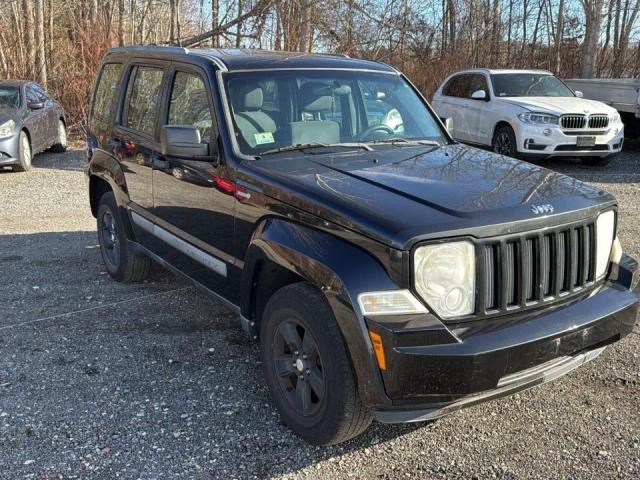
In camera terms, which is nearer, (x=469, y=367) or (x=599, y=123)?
(x=469, y=367)

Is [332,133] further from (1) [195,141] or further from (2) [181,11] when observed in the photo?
(2) [181,11]

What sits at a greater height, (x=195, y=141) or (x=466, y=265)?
(x=195, y=141)

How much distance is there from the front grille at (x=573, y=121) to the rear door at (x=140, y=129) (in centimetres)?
794

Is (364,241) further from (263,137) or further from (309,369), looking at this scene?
(263,137)

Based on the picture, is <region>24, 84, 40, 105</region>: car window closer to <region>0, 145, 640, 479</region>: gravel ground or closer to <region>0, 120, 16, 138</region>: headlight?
<region>0, 120, 16, 138</region>: headlight

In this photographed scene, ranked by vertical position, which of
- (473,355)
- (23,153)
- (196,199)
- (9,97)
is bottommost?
(473,355)

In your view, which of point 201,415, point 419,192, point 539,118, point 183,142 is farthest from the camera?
point 539,118

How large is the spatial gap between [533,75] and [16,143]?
9734mm

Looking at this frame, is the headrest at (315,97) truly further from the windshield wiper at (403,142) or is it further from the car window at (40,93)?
the car window at (40,93)

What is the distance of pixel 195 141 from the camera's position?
148 inches

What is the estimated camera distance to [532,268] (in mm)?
2963

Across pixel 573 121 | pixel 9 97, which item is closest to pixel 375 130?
pixel 573 121

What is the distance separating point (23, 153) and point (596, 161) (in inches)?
413

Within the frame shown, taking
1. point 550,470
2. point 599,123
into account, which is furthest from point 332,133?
point 599,123
